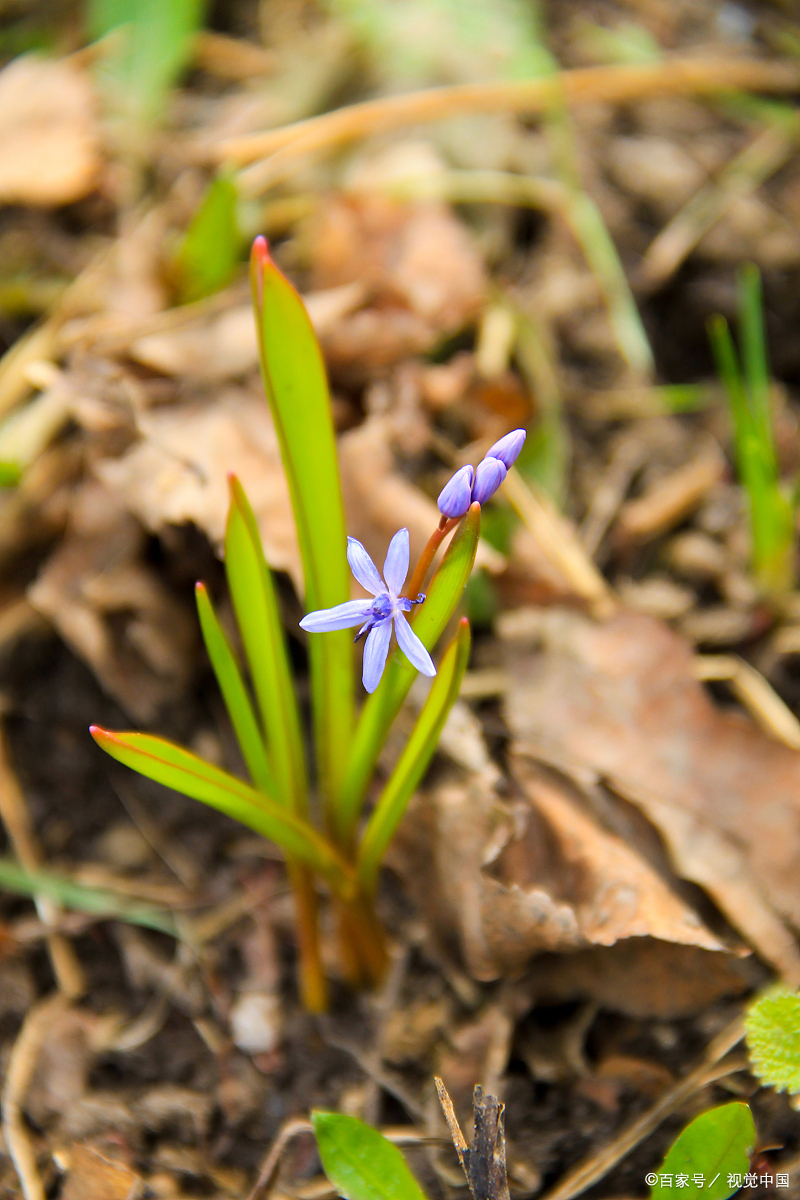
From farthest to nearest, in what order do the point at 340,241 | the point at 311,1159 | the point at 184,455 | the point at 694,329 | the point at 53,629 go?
the point at 694,329 → the point at 340,241 → the point at 53,629 → the point at 184,455 → the point at 311,1159

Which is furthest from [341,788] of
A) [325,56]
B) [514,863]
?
[325,56]

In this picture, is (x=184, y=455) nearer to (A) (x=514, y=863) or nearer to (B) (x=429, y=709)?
(B) (x=429, y=709)

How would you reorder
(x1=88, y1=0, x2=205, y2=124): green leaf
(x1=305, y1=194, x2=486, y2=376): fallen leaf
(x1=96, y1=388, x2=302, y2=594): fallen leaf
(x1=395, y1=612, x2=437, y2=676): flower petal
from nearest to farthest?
(x1=395, y1=612, x2=437, y2=676): flower petal
(x1=96, y1=388, x2=302, y2=594): fallen leaf
(x1=305, y1=194, x2=486, y2=376): fallen leaf
(x1=88, y1=0, x2=205, y2=124): green leaf

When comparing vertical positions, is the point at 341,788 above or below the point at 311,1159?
above

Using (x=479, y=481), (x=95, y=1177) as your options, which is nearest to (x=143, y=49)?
(x=479, y=481)

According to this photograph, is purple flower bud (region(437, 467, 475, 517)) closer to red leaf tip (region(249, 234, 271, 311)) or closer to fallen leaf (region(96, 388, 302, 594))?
red leaf tip (region(249, 234, 271, 311))

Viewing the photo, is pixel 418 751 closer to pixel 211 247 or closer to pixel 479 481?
pixel 479 481

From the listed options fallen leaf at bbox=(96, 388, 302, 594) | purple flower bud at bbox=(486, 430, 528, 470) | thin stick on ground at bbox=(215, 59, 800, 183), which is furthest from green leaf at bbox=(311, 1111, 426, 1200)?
thin stick on ground at bbox=(215, 59, 800, 183)
